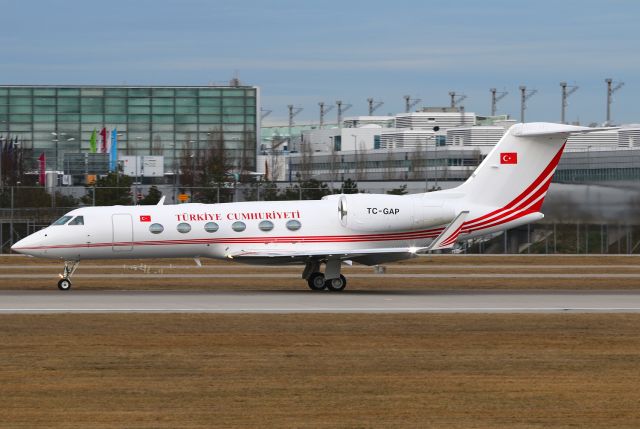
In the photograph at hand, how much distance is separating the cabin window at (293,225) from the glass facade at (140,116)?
263 ft

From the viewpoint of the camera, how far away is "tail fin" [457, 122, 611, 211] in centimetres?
3691

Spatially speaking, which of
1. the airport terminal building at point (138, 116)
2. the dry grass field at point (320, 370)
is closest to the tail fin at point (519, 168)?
the dry grass field at point (320, 370)

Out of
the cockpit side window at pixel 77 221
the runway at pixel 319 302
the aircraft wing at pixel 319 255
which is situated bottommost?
the runway at pixel 319 302

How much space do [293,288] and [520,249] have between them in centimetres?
2738

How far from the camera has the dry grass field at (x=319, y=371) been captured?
16.3 meters

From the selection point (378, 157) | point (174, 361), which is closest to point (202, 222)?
point (174, 361)

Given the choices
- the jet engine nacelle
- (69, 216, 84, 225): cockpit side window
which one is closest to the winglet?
the jet engine nacelle

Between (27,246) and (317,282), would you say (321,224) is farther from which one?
(27,246)

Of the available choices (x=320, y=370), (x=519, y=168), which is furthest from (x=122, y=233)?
(x=320, y=370)

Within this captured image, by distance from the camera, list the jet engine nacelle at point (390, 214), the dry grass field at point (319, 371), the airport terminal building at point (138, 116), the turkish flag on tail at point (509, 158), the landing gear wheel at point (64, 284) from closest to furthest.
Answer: the dry grass field at point (319, 371) < the jet engine nacelle at point (390, 214) < the landing gear wheel at point (64, 284) < the turkish flag on tail at point (509, 158) < the airport terminal building at point (138, 116)

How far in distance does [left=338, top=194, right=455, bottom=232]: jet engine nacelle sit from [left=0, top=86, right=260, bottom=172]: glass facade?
3171 inches

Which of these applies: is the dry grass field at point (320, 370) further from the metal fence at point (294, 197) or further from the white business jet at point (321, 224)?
the metal fence at point (294, 197)

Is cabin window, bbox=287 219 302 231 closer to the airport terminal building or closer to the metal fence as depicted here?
the metal fence

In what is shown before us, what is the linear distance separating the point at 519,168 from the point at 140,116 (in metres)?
84.8
